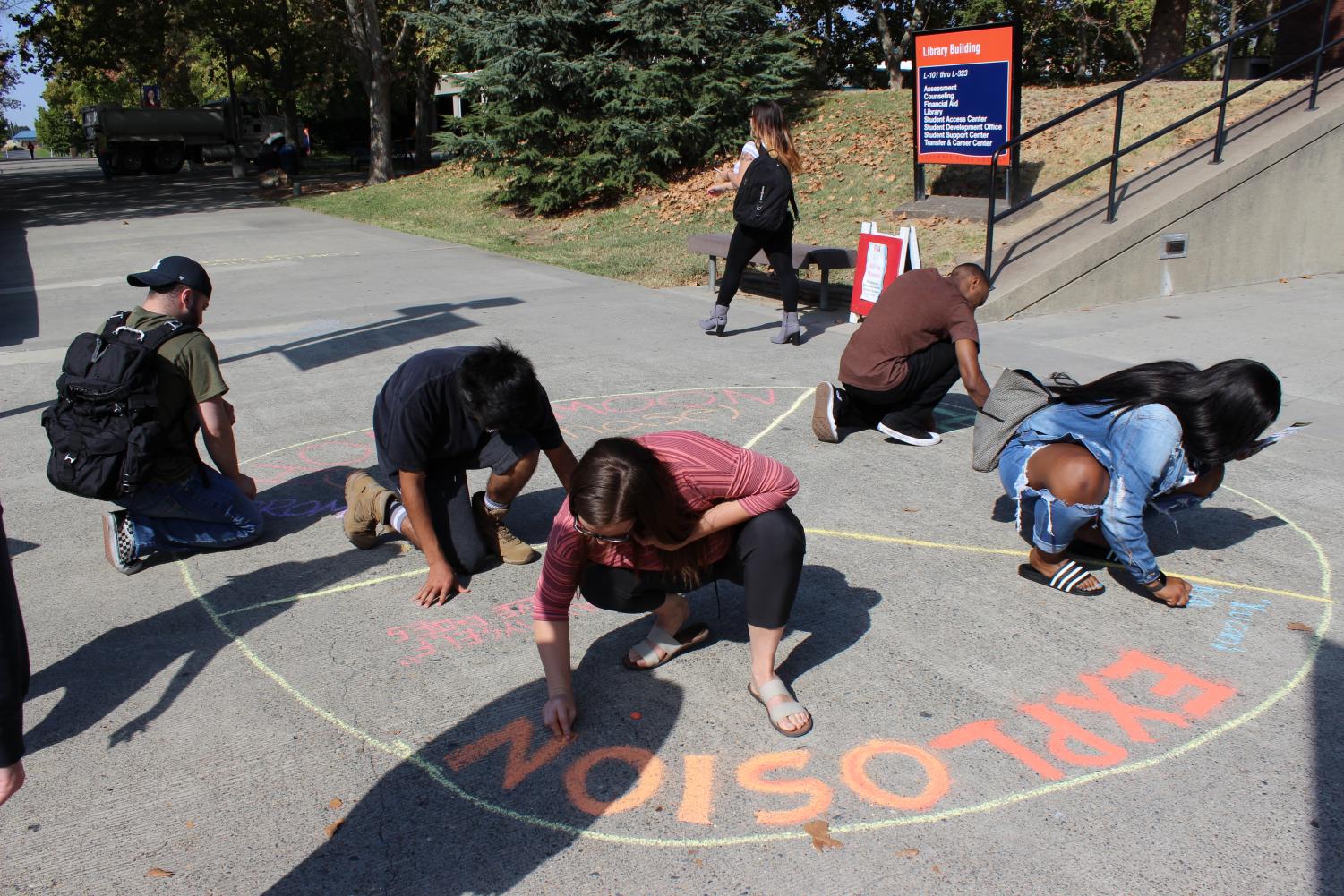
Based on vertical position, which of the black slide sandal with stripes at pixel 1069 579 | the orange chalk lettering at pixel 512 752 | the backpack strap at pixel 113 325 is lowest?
the orange chalk lettering at pixel 512 752

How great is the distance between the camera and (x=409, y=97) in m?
44.6

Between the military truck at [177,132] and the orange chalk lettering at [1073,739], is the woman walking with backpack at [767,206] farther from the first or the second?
the military truck at [177,132]

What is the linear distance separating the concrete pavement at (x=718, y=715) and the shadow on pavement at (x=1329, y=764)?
0.01 meters

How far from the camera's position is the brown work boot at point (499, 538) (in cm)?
446

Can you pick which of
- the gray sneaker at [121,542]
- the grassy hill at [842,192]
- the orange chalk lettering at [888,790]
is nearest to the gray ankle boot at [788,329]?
the grassy hill at [842,192]

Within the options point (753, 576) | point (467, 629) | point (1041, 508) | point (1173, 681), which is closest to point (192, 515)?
point (467, 629)

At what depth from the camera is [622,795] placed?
116 inches

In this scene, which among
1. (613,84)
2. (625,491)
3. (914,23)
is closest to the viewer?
(625,491)

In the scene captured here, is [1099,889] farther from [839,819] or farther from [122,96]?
[122,96]

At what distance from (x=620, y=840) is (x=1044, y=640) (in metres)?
1.83

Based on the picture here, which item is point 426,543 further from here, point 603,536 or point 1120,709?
point 1120,709

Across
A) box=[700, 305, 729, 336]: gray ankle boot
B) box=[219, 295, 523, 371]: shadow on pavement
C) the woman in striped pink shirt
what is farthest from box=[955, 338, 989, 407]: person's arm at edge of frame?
box=[219, 295, 523, 371]: shadow on pavement

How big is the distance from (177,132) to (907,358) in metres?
37.3

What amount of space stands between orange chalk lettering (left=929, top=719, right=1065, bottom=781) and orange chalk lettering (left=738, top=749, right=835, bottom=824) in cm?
42
